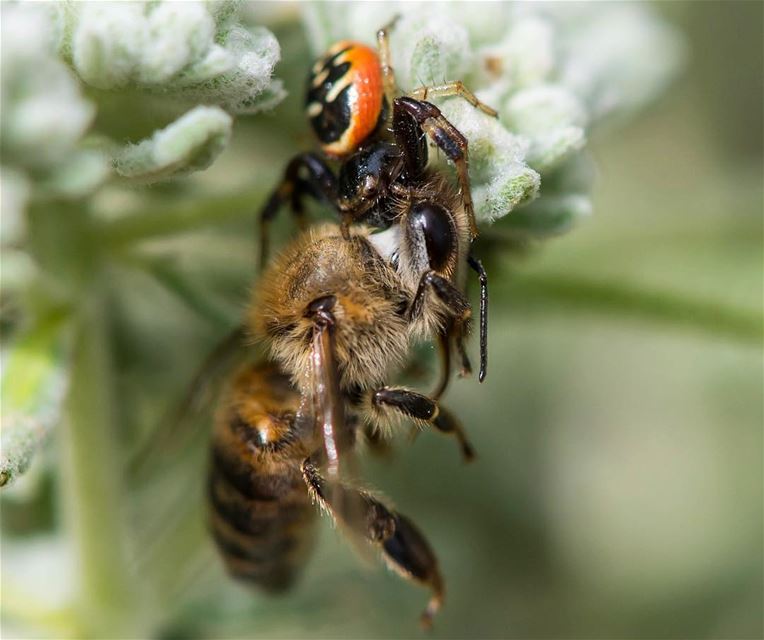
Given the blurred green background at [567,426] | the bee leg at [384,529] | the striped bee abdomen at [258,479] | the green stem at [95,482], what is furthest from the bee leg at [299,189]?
the bee leg at [384,529]

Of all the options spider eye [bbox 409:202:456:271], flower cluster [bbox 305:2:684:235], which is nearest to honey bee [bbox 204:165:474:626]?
spider eye [bbox 409:202:456:271]

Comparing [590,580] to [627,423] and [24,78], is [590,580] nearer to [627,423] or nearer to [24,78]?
[627,423]

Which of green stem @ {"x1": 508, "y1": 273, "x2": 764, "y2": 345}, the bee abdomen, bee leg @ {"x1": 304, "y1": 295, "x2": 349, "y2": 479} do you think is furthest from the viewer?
green stem @ {"x1": 508, "y1": 273, "x2": 764, "y2": 345}

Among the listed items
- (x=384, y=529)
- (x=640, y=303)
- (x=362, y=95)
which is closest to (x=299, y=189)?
(x=362, y=95)

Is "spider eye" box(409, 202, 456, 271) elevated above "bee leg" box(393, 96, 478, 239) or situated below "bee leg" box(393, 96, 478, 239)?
below

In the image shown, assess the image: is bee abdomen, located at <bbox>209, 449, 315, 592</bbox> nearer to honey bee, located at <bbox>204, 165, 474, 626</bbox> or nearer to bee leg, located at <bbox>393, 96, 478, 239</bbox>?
honey bee, located at <bbox>204, 165, 474, 626</bbox>

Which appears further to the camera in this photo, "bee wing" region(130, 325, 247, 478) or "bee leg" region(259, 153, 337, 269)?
"bee wing" region(130, 325, 247, 478)

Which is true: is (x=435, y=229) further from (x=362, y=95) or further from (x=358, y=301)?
(x=362, y=95)
